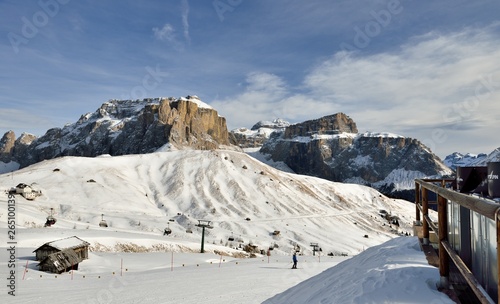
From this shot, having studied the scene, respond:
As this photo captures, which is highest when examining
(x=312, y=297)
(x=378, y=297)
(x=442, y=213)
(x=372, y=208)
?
(x=442, y=213)

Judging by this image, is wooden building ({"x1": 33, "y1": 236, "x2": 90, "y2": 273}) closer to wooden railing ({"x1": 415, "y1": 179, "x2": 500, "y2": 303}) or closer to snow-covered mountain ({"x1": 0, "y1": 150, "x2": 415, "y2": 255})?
snow-covered mountain ({"x1": 0, "y1": 150, "x2": 415, "y2": 255})

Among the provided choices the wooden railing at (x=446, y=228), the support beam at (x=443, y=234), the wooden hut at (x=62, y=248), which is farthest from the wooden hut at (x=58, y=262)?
the support beam at (x=443, y=234)

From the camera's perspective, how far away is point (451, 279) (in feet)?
24.0

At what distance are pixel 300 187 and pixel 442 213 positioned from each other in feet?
356

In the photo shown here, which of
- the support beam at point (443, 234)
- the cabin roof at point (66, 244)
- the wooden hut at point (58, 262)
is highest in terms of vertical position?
the support beam at point (443, 234)

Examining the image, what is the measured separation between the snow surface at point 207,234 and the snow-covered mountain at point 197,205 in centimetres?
32

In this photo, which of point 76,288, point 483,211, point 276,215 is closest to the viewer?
point 483,211

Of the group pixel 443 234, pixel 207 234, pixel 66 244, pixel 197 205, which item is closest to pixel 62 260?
pixel 66 244

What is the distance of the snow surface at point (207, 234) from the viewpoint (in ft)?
39.3

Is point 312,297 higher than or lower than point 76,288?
higher

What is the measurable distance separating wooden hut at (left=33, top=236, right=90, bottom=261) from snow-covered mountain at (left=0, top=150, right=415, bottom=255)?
25.6ft

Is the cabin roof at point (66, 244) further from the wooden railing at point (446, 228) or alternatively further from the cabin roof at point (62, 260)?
the wooden railing at point (446, 228)

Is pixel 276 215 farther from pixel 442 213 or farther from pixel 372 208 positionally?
pixel 442 213

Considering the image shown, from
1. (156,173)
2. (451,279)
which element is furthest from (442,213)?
(156,173)
